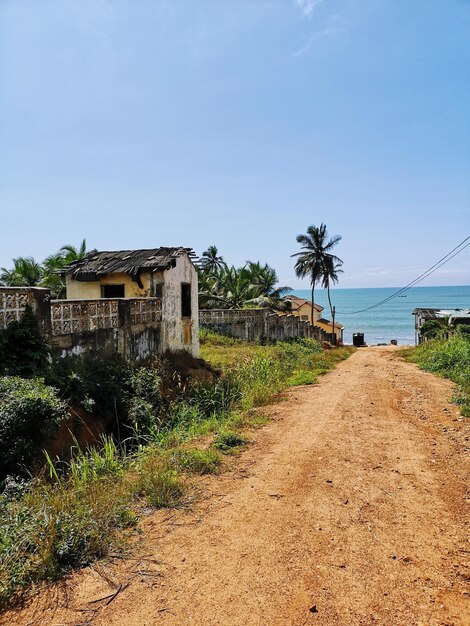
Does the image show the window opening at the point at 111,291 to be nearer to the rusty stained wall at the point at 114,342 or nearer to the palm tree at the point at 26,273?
the rusty stained wall at the point at 114,342

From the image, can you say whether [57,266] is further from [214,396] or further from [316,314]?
[316,314]

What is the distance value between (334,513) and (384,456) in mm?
2126

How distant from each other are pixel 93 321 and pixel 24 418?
4.48 meters

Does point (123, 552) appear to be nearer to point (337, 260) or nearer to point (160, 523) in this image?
point (160, 523)

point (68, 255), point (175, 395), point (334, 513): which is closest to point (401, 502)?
point (334, 513)

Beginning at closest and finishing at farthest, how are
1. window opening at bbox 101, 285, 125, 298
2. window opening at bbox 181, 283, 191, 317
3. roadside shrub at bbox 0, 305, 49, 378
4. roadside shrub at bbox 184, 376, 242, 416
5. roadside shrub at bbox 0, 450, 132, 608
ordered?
1. roadside shrub at bbox 0, 450, 132, 608
2. roadside shrub at bbox 0, 305, 49, 378
3. roadside shrub at bbox 184, 376, 242, 416
4. window opening at bbox 101, 285, 125, 298
5. window opening at bbox 181, 283, 191, 317

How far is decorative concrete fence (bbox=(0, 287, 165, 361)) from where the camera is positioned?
8305mm

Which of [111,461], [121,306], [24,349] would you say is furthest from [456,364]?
[24,349]

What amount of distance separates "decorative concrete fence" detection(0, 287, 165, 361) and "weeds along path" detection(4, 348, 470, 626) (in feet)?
17.3

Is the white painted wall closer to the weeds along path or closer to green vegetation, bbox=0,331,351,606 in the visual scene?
green vegetation, bbox=0,331,351,606

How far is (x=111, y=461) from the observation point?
19.1 feet

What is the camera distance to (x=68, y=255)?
73.9ft

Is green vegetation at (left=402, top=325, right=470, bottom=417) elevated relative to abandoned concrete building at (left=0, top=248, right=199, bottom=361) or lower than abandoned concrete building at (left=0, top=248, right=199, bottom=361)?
lower

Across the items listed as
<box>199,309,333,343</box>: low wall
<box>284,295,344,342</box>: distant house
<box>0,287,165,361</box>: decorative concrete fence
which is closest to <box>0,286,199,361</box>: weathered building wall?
<box>0,287,165,361</box>: decorative concrete fence
